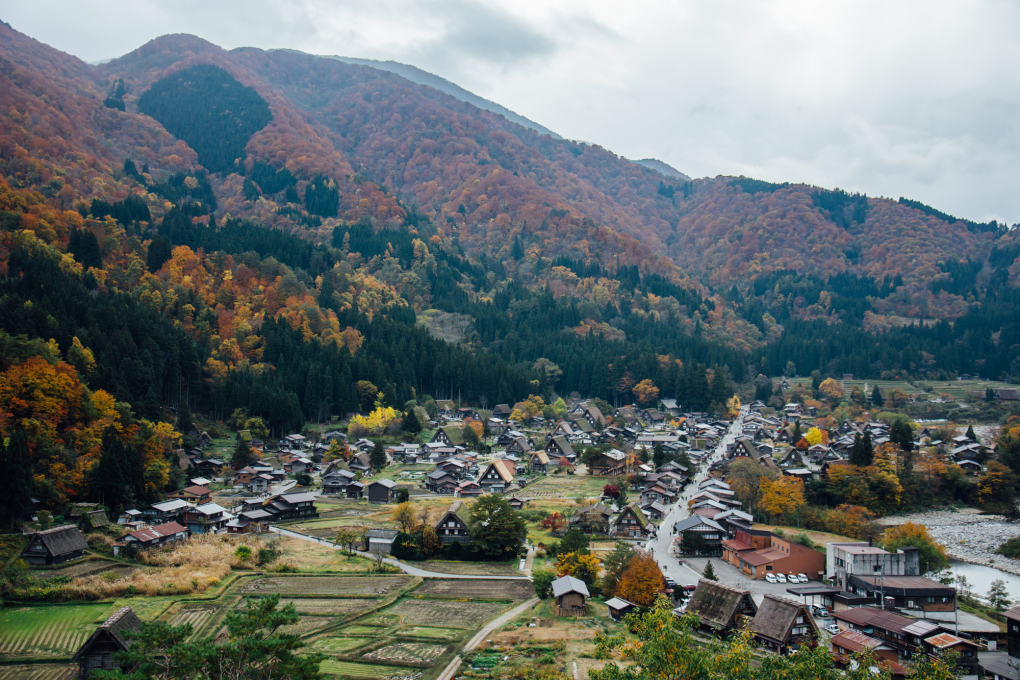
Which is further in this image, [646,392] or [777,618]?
[646,392]

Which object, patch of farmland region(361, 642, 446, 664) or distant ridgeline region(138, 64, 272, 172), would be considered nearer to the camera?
patch of farmland region(361, 642, 446, 664)

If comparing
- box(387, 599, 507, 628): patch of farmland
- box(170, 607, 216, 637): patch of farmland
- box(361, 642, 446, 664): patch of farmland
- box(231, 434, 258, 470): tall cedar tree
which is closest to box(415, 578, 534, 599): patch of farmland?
box(387, 599, 507, 628): patch of farmland

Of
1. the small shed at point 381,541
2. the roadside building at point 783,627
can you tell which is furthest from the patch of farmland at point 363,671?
the small shed at point 381,541

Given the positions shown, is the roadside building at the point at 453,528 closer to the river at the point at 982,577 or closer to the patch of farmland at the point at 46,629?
the patch of farmland at the point at 46,629

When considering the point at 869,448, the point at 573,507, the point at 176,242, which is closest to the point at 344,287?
the point at 176,242

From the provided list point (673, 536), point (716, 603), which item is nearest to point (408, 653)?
point (716, 603)

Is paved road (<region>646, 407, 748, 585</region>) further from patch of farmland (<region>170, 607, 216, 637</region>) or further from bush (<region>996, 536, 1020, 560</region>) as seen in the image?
patch of farmland (<region>170, 607, 216, 637</region>)

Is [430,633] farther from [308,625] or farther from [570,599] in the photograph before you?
[570,599]
